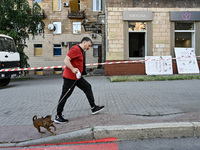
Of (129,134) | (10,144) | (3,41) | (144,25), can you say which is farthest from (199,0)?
(10,144)

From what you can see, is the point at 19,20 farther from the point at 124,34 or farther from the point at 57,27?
the point at 57,27

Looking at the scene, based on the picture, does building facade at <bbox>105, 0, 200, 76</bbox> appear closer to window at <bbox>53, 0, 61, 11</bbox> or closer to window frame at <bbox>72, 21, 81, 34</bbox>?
window frame at <bbox>72, 21, 81, 34</bbox>

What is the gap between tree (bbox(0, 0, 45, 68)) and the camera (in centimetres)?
1454

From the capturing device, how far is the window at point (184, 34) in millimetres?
14367

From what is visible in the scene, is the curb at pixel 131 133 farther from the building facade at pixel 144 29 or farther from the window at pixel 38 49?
the window at pixel 38 49

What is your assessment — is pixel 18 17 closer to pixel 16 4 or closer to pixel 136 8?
pixel 16 4

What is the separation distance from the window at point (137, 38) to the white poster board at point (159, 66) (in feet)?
2.87

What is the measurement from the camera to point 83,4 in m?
25.3

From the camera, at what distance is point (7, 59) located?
10688 millimetres

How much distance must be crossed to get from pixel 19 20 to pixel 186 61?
11.9m

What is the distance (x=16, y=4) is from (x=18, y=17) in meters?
0.92

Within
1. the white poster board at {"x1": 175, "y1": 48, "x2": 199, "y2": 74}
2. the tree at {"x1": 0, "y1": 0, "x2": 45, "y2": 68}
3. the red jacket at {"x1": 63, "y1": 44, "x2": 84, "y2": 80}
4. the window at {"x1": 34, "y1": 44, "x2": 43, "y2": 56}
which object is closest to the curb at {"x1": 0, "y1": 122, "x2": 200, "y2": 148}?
the red jacket at {"x1": 63, "y1": 44, "x2": 84, "y2": 80}

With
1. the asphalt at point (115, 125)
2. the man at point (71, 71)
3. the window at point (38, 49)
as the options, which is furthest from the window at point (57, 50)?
the man at point (71, 71)

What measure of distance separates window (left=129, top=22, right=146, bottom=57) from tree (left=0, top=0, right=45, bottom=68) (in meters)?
7.37
